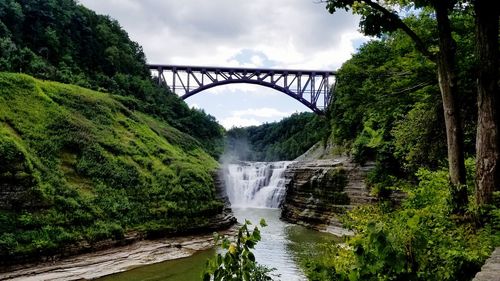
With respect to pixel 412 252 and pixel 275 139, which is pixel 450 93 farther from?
pixel 275 139

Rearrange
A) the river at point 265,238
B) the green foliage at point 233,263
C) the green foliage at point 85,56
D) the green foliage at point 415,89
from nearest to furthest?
the green foliage at point 233,263, the green foliage at point 415,89, the river at point 265,238, the green foliage at point 85,56

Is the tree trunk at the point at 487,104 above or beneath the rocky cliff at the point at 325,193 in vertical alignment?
above

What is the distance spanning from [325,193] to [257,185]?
1414cm

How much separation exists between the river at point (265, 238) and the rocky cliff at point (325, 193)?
1.04 meters

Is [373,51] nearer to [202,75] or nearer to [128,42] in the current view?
[202,75]

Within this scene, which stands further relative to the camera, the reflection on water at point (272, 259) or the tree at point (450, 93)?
the reflection on water at point (272, 259)

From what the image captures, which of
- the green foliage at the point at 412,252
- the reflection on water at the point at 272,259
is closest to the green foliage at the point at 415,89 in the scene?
the green foliage at the point at 412,252

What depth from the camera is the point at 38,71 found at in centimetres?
2830

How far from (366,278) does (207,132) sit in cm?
4295

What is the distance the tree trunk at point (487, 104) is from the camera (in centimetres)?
571

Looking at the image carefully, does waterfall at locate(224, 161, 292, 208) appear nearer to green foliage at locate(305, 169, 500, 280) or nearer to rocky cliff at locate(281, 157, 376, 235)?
rocky cliff at locate(281, 157, 376, 235)

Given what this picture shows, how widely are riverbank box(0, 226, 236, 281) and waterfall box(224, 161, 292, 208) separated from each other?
52.9ft

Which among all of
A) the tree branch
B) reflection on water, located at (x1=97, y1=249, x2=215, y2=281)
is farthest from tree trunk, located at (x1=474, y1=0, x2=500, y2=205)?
reflection on water, located at (x1=97, y1=249, x2=215, y2=281)

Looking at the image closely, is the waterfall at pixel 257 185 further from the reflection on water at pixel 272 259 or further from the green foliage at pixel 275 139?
the green foliage at pixel 275 139
